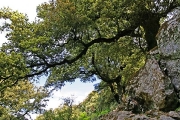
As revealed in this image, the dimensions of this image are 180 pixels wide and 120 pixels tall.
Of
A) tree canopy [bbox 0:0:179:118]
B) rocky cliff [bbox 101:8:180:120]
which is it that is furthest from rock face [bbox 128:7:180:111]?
tree canopy [bbox 0:0:179:118]

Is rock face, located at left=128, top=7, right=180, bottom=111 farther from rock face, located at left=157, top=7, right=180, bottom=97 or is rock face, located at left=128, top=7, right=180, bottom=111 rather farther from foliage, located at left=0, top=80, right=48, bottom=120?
foliage, located at left=0, top=80, right=48, bottom=120

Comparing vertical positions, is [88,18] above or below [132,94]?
above

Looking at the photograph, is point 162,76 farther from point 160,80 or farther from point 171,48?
point 171,48

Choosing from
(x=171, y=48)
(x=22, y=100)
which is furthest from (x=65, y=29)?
(x=22, y=100)

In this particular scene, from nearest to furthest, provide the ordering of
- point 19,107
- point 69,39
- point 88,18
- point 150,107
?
1. point 150,107
2. point 88,18
3. point 69,39
4. point 19,107

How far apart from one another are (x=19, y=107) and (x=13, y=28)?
1896cm

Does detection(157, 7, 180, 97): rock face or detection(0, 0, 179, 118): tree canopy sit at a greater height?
detection(0, 0, 179, 118): tree canopy

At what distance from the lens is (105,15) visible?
51.4ft

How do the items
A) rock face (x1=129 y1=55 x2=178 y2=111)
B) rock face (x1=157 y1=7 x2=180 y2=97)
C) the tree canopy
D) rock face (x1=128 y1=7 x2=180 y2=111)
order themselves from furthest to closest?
the tree canopy → rock face (x1=157 y1=7 x2=180 y2=97) → rock face (x1=128 y1=7 x2=180 y2=111) → rock face (x1=129 y1=55 x2=178 y2=111)

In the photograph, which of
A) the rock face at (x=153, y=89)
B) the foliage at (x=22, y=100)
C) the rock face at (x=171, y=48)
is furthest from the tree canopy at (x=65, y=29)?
the foliage at (x=22, y=100)

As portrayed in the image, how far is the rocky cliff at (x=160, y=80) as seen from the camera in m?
10.0

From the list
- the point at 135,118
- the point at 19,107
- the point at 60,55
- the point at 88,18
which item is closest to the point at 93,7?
the point at 88,18

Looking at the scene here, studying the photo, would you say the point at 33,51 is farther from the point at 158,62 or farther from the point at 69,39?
the point at 158,62

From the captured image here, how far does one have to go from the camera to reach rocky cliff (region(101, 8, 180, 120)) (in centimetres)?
1000
